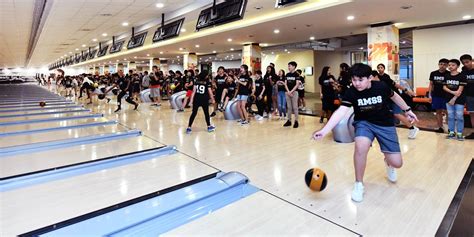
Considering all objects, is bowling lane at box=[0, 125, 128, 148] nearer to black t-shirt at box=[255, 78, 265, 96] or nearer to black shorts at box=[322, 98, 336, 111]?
black t-shirt at box=[255, 78, 265, 96]

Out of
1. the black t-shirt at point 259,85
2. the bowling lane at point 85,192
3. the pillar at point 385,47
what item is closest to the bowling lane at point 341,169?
the bowling lane at point 85,192

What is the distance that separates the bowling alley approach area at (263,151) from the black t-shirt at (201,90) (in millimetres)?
29

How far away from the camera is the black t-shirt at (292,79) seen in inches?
254

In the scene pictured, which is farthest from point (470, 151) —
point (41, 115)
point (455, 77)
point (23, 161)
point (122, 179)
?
point (41, 115)

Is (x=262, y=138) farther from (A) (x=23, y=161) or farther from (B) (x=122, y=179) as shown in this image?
(A) (x=23, y=161)

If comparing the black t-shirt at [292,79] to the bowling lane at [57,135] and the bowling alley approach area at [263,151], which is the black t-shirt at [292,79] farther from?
the bowling lane at [57,135]

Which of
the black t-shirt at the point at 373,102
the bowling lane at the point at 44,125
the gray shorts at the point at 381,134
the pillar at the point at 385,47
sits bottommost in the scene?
the bowling lane at the point at 44,125

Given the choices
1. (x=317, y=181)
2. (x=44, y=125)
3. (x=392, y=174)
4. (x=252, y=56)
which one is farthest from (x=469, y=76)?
(x=252, y=56)

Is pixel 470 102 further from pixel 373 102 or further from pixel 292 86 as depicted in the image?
pixel 373 102

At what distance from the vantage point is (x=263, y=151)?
460 centimetres

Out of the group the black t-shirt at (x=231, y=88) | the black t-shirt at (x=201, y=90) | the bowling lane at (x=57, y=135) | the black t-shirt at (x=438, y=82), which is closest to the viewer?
the black t-shirt at (x=438, y=82)

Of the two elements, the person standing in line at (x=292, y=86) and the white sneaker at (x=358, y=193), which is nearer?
the white sneaker at (x=358, y=193)

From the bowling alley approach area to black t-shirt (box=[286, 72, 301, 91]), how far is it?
23 mm

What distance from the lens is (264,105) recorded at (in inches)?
332
